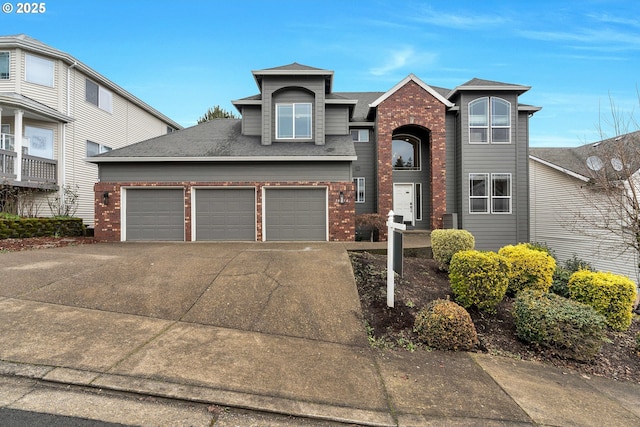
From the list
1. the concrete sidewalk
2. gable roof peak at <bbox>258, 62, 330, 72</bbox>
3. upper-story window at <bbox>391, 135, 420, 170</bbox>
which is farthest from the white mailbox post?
upper-story window at <bbox>391, 135, 420, 170</bbox>

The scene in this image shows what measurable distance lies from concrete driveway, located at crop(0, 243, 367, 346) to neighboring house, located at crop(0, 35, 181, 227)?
7114 millimetres

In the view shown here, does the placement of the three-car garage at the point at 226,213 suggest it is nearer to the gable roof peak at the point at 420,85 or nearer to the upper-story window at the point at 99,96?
the gable roof peak at the point at 420,85

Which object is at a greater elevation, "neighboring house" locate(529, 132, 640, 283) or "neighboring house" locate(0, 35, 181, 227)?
"neighboring house" locate(0, 35, 181, 227)

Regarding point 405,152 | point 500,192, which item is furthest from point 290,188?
point 500,192

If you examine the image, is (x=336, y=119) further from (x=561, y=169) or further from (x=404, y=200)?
(x=561, y=169)

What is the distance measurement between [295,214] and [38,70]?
1289 cm

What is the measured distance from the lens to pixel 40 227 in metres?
11.5

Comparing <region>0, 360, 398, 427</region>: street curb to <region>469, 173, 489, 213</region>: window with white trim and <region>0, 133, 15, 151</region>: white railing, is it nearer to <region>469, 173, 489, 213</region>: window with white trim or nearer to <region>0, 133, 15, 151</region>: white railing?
<region>469, 173, 489, 213</region>: window with white trim

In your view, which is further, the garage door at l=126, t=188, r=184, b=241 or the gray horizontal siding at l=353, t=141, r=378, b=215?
the gray horizontal siding at l=353, t=141, r=378, b=215

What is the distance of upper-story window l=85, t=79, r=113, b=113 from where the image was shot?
1602 centimetres

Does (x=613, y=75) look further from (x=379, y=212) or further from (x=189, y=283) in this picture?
(x=189, y=283)

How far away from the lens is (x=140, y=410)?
2.81m

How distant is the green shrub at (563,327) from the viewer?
4426mm

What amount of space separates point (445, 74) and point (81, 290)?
18.3 meters
